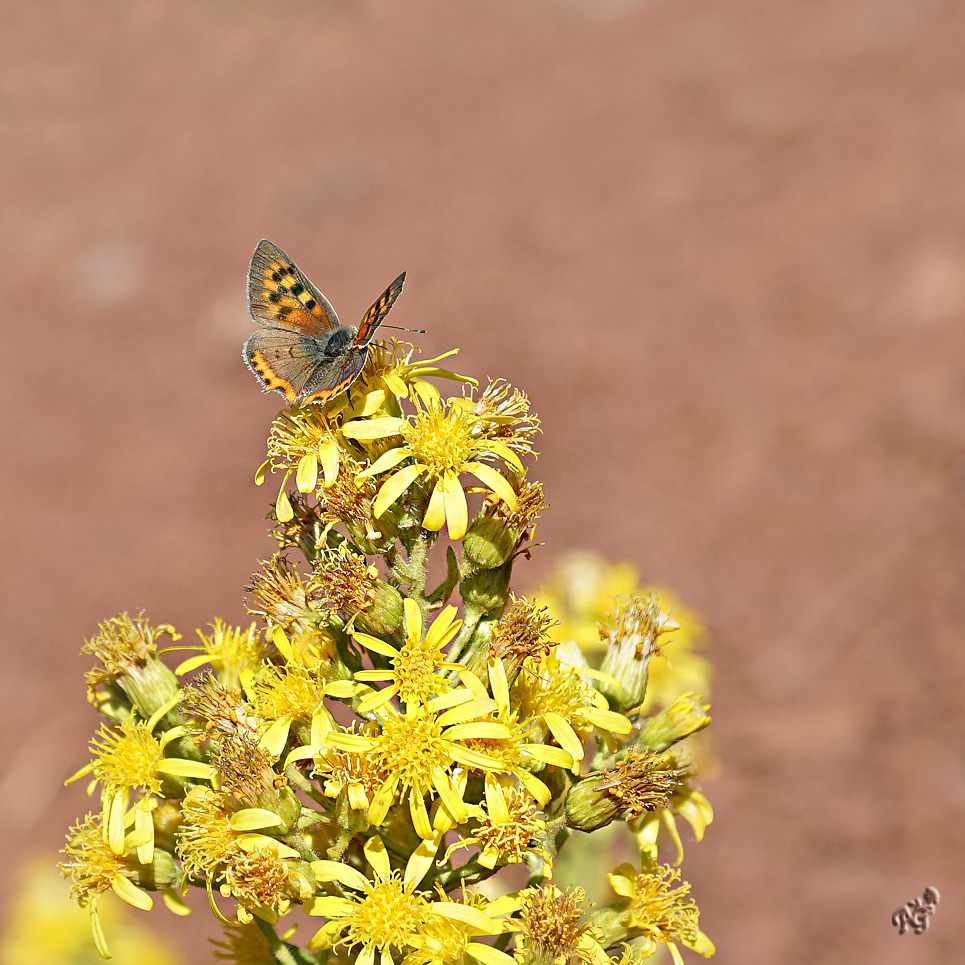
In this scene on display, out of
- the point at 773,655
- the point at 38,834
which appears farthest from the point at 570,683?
the point at 38,834

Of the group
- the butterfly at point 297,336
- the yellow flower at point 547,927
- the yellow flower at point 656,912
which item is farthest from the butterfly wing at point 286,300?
the yellow flower at point 656,912

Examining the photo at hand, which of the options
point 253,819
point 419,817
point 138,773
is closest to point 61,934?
point 138,773

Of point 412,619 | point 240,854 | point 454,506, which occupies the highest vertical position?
point 454,506

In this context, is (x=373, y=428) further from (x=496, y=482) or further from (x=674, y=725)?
(x=674, y=725)

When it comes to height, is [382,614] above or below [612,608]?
below

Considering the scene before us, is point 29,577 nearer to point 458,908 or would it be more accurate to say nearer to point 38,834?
point 38,834

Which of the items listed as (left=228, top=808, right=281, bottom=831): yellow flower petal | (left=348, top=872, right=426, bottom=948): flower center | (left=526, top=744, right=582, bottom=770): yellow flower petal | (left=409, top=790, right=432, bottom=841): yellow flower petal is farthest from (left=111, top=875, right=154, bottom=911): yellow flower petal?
(left=526, top=744, right=582, bottom=770): yellow flower petal
